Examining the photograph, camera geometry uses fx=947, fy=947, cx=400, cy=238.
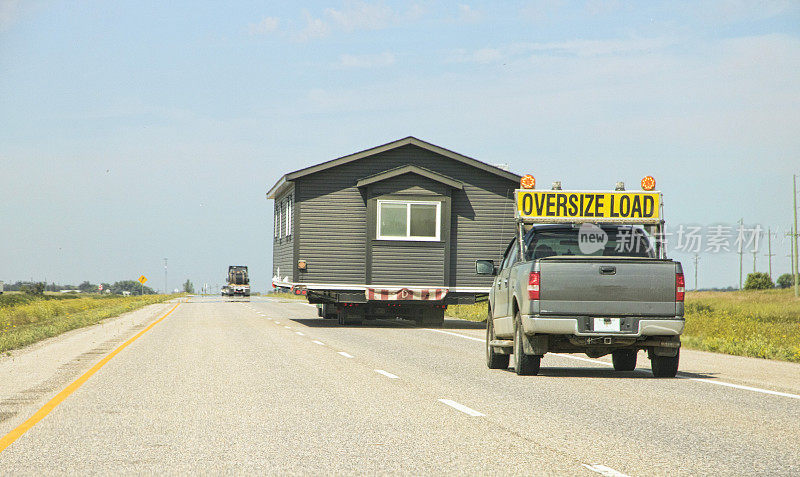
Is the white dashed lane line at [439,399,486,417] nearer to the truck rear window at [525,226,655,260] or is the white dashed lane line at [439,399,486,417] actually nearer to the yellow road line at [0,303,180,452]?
the truck rear window at [525,226,655,260]

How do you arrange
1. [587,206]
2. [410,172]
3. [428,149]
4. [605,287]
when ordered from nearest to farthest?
1. [605,287]
2. [587,206]
3. [410,172]
4. [428,149]

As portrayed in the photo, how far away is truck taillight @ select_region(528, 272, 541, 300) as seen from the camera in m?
12.2

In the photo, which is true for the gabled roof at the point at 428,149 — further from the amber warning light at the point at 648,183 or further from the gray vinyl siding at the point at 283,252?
the amber warning light at the point at 648,183

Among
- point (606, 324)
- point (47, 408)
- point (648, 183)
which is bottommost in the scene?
point (47, 408)

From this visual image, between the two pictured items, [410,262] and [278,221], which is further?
[278,221]

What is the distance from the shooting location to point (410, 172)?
98.2 feet

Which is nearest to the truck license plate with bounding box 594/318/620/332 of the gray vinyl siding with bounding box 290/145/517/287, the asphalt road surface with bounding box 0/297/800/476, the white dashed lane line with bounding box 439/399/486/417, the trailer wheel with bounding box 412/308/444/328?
the asphalt road surface with bounding box 0/297/800/476

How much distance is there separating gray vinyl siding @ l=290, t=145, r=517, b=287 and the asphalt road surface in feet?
39.7

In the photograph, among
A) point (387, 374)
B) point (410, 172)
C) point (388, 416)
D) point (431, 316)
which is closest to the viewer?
point (388, 416)

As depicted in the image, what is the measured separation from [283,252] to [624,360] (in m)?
20.7

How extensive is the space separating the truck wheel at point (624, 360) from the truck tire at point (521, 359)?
1.72 m

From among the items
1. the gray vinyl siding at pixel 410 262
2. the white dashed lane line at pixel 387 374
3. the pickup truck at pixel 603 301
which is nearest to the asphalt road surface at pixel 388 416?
the white dashed lane line at pixel 387 374

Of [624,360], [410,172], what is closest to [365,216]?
[410,172]

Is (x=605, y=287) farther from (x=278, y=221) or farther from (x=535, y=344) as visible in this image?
(x=278, y=221)
